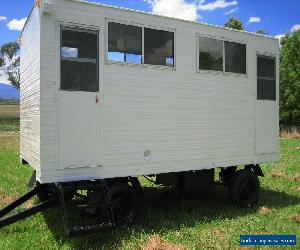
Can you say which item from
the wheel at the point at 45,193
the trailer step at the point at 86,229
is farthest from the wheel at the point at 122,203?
the wheel at the point at 45,193

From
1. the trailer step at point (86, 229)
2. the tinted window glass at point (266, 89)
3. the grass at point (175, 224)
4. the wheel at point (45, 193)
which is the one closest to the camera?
the trailer step at point (86, 229)

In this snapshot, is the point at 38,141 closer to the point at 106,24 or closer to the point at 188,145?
the point at 106,24

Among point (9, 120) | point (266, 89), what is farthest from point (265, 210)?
point (9, 120)

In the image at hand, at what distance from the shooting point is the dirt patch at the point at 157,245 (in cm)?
728

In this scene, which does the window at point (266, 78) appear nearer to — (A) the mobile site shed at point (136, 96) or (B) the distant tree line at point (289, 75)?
(A) the mobile site shed at point (136, 96)

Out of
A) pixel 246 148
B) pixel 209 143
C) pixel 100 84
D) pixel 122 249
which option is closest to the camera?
pixel 122 249

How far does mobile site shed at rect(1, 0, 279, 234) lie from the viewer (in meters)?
7.59

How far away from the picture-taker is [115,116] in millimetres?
8242

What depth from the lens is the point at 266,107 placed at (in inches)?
436

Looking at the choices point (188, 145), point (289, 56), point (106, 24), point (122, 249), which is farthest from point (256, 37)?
point (289, 56)

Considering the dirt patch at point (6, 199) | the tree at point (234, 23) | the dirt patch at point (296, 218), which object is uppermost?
the tree at point (234, 23)

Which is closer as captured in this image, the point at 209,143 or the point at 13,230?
the point at 13,230

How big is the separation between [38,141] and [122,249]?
7.93ft

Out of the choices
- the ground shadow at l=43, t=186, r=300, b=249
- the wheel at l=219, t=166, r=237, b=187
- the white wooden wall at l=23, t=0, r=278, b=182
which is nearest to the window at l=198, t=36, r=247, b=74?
the white wooden wall at l=23, t=0, r=278, b=182
